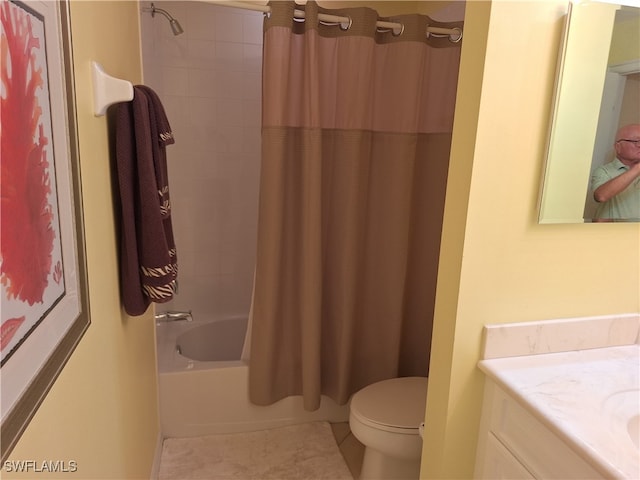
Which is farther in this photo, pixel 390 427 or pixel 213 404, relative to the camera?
pixel 213 404

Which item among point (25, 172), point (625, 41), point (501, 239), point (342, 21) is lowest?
point (501, 239)

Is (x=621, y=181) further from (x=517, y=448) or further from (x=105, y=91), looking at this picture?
(x=105, y=91)

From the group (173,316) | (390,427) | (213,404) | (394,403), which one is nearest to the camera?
(390,427)

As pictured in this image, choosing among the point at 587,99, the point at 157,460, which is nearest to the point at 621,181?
the point at 587,99

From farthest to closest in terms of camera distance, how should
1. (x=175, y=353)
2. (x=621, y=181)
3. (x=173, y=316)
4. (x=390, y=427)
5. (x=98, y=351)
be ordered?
1. (x=173, y=316)
2. (x=175, y=353)
3. (x=390, y=427)
4. (x=621, y=181)
5. (x=98, y=351)

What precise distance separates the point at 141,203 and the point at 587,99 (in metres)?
1.22

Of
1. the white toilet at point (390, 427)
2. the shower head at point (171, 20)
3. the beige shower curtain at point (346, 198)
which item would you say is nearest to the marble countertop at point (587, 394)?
the white toilet at point (390, 427)

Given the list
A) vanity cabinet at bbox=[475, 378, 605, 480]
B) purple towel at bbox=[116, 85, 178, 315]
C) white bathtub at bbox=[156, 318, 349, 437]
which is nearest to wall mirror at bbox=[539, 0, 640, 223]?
vanity cabinet at bbox=[475, 378, 605, 480]

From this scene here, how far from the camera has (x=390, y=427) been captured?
5.49 ft

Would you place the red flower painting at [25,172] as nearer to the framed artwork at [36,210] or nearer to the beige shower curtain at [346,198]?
the framed artwork at [36,210]

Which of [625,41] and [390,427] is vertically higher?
[625,41]

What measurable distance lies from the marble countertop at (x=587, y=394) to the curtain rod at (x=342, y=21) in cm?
142

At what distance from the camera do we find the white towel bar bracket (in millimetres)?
1036

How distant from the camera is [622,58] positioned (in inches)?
44.9
